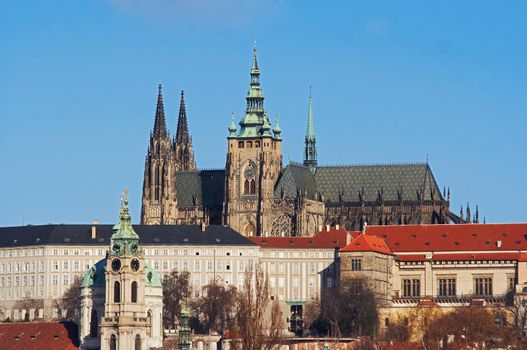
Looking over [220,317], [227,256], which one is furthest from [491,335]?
[227,256]

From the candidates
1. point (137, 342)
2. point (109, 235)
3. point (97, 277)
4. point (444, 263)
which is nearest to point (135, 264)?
point (97, 277)

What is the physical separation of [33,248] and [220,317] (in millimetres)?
24269

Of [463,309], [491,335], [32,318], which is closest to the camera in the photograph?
[491,335]

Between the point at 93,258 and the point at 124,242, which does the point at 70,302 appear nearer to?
the point at 93,258

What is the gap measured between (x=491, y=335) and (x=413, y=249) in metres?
37.4

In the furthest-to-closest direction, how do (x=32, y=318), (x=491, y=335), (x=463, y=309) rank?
(x=32, y=318) → (x=463, y=309) → (x=491, y=335)

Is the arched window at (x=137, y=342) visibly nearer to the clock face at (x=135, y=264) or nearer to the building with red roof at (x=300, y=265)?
the clock face at (x=135, y=264)

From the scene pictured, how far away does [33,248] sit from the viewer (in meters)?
192

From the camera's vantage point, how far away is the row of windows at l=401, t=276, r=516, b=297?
182875 mm

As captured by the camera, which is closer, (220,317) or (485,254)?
→ (220,317)

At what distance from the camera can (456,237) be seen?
618ft

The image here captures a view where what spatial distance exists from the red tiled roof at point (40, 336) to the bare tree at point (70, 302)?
12.1 m

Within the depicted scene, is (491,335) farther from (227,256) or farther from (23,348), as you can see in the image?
(227,256)

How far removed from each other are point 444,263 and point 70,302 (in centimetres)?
3049
